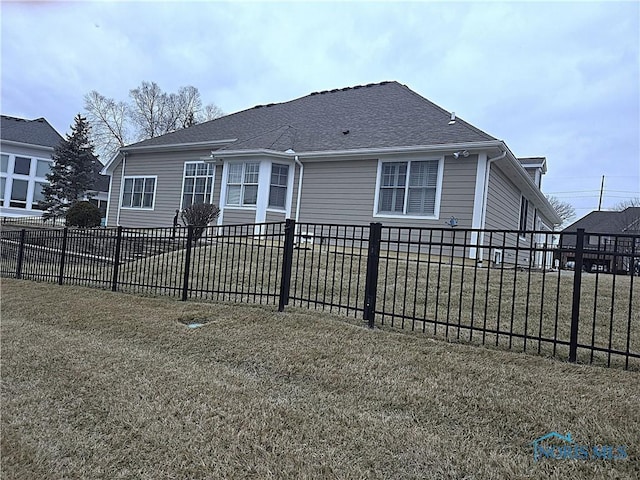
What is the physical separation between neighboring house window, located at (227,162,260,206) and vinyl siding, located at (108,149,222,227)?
2411 mm

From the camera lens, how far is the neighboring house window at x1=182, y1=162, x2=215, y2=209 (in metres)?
14.4

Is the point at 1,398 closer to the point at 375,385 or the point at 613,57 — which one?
the point at 375,385

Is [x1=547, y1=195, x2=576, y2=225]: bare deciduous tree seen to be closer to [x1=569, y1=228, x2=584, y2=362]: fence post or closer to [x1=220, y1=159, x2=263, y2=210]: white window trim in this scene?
[x1=220, y1=159, x2=263, y2=210]: white window trim

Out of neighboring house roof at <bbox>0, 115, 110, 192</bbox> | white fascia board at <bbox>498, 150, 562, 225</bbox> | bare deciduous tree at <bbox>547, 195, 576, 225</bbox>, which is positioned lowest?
white fascia board at <bbox>498, 150, 562, 225</bbox>

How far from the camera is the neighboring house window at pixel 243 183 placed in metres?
12.5

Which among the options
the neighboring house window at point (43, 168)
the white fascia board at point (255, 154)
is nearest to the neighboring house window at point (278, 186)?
the white fascia board at point (255, 154)

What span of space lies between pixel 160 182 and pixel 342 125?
7342 mm

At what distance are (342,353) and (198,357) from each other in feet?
4.46

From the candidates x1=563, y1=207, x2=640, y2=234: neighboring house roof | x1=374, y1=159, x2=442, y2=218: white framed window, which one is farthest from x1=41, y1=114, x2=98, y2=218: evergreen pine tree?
x1=563, y1=207, x2=640, y2=234: neighboring house roof

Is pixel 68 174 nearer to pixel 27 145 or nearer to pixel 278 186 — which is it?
pixel 27 145

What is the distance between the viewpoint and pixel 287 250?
17.4 feet

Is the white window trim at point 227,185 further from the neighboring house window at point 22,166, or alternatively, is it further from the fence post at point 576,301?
the neighboring house window at point 22,166

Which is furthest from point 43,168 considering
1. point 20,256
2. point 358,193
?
point 358,193

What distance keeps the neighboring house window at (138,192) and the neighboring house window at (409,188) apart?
31.0 feet
